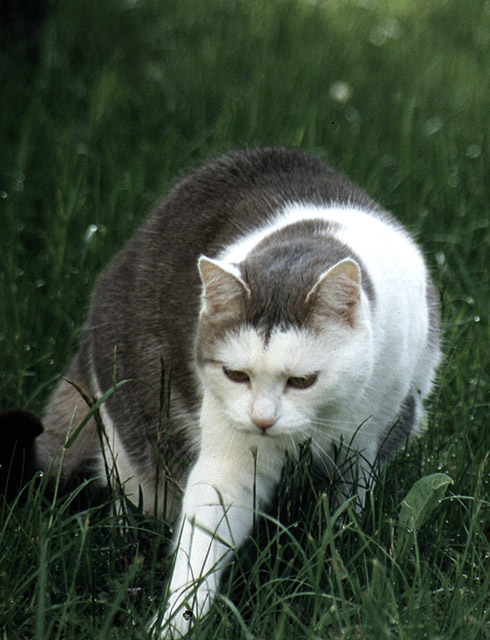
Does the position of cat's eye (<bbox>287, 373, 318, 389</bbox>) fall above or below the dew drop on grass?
below

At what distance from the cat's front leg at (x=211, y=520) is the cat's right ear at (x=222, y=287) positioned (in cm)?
33

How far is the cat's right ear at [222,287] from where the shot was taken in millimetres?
2047

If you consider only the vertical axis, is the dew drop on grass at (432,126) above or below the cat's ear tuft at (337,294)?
above

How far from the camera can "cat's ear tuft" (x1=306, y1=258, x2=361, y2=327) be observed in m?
2.00

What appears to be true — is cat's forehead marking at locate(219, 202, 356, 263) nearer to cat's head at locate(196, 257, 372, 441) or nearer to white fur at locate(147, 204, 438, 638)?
white fur at locate(147, 204, 438, 638)

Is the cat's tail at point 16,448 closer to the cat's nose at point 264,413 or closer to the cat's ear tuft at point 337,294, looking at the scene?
the cat's nose at point 264,413

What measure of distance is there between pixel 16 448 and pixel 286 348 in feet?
2.38

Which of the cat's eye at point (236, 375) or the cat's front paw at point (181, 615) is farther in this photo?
the cat's eye at point (236, 375)

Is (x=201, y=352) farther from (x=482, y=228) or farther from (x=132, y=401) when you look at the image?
(x=482, y=228)

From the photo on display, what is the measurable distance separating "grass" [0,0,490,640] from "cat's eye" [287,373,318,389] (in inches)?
10.2

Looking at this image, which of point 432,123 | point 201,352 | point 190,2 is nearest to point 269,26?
point 190,2

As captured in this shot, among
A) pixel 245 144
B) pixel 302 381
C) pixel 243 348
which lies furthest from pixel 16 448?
pixel 245 144

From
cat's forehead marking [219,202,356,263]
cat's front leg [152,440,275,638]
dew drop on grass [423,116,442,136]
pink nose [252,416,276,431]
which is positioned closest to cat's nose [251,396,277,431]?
pink nose [252,416,276,431]

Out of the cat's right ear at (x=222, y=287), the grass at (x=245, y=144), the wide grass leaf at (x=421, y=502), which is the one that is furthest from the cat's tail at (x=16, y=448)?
the wide grass leaf at (x=421, y=502)
